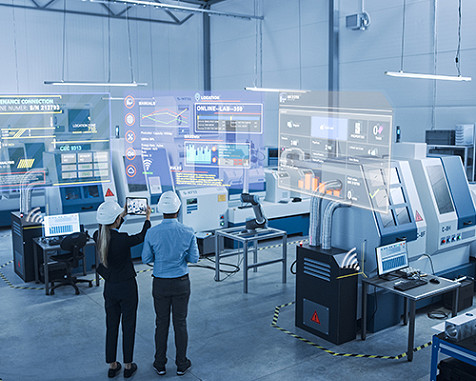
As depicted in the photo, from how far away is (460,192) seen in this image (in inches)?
226

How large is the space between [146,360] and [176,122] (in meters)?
6.05

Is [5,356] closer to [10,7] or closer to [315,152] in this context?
[315,152]

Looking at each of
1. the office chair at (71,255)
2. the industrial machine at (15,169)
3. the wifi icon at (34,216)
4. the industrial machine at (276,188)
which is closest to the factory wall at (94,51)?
the industrial machine at (15,169)

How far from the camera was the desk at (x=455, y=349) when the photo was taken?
9.05 feet

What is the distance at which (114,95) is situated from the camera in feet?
44.3

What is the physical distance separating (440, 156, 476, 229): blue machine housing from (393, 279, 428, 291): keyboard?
4.71 feet

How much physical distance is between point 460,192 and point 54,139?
31.1ft

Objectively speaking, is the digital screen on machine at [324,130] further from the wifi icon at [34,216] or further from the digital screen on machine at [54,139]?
the wifi icon at [34,216]

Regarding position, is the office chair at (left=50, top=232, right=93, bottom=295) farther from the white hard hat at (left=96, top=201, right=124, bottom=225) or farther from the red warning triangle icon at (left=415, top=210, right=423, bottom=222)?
the red warning triangle icon at (left=415, top=210, right=423, bottom=222)

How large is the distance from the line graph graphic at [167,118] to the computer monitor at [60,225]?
351 centimetres

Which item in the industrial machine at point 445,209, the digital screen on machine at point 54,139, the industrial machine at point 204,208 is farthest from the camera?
the industrial machine at point 204,208

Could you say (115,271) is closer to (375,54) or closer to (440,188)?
(440,188)

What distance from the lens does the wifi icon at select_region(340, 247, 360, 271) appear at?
449 centimetres

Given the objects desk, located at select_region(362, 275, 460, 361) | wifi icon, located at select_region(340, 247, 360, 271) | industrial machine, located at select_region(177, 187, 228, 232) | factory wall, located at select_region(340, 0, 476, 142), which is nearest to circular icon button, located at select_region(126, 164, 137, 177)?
industrial machine, located at select_region(177, 187, 228, 232)
